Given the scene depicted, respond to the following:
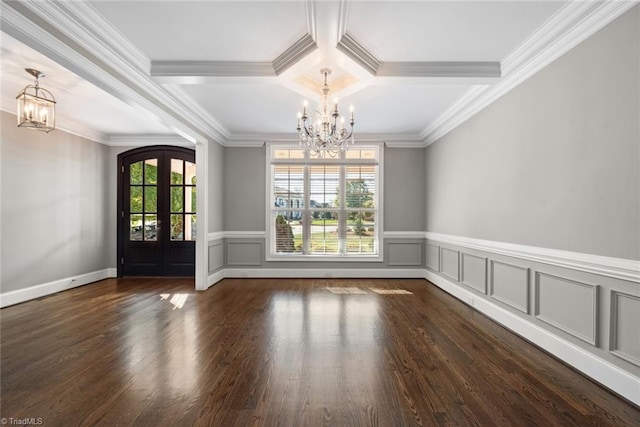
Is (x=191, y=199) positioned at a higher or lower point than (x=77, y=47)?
lower

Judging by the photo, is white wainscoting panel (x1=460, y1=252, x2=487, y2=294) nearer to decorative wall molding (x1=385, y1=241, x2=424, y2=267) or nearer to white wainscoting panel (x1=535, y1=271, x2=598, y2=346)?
white wainscoting panel (x1=535, y1=271, x2=598, y2=346)

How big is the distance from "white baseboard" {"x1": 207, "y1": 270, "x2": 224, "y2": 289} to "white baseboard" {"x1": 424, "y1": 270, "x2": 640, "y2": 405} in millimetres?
4101

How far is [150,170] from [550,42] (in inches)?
256

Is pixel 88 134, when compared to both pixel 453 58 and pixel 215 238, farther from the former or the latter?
pixel 453 58

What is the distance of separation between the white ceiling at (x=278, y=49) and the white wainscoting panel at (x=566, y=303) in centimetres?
196

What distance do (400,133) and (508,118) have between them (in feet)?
9.01

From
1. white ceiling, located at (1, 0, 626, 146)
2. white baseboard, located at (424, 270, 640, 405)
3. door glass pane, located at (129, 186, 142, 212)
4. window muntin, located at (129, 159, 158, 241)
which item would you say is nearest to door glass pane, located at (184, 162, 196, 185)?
window muntin, located at (129, 159, 158, 241)

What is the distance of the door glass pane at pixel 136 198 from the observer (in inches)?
259

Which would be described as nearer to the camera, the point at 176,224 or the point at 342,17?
the point at 342,17

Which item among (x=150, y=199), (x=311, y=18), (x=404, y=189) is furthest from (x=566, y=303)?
(x=150, y=199)

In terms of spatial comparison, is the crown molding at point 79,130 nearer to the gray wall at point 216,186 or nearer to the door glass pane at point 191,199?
the door glass pane at point 191,199

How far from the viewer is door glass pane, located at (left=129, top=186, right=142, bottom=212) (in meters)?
6.57

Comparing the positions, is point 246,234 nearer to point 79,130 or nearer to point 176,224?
point 176,224

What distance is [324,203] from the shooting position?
662 cm
